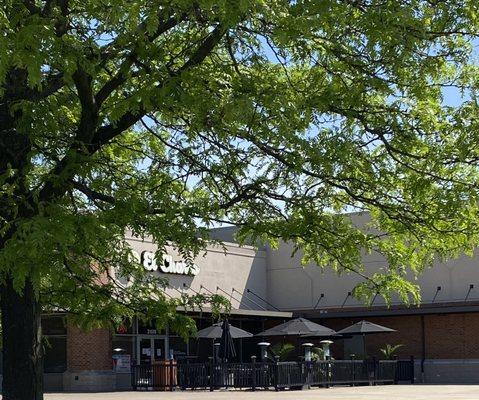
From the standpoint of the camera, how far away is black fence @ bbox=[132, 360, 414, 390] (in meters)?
30.1

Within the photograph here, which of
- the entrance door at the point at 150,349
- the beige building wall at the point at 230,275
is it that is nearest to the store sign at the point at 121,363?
the entrance door at the point at 150,349

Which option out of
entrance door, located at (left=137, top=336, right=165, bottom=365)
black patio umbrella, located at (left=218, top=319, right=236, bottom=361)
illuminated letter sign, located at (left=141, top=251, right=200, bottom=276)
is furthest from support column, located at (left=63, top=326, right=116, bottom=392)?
black patio umbrella, located at (left=218, top=319, right=236, bottom=361)

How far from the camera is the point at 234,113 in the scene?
23.9ft

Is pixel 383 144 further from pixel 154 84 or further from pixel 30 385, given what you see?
pixel 30 385

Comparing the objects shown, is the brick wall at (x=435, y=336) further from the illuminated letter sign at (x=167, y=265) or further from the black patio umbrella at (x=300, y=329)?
the illuminated letter sign at (x=167, y=265)

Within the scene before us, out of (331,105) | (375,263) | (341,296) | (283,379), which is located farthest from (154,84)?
(341,296)

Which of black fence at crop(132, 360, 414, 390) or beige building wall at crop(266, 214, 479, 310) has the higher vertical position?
beige building wall at crop(266, 214, 479, 310)

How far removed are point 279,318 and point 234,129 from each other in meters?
34.8

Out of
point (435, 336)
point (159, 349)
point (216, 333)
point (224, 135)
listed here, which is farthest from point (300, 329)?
point (224, 135)

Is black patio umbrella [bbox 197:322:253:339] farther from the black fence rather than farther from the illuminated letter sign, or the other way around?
the illuminated letter sign

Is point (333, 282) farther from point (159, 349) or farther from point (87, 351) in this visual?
point (87, 351)

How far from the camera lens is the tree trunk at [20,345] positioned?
30.8 ft

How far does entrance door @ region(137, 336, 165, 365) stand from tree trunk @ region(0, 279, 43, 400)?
2683 centimetres

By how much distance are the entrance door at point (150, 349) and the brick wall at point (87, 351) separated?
2.38m
